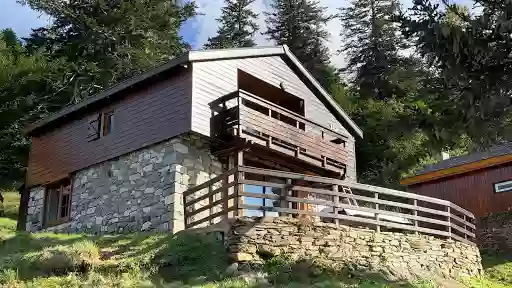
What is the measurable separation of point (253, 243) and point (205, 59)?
725cm

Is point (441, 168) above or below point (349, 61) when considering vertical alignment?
below

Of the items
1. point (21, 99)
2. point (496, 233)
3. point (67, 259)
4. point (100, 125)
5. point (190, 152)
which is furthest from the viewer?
point (21, 99)

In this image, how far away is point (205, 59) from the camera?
18656 mm

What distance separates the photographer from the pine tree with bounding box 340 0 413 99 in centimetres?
4022

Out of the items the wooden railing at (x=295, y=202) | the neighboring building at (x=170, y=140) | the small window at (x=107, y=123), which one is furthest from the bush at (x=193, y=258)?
the small window at (x=107, y=123)

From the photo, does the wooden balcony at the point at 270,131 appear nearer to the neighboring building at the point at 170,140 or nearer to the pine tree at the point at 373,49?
the neighboring building at the point at 170,140

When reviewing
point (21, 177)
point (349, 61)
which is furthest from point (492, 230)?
point (21, 177)

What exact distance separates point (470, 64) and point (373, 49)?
29.4 m

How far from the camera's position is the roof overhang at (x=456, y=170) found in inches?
1027

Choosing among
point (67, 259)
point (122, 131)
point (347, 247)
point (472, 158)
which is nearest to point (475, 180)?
point (472, 158)

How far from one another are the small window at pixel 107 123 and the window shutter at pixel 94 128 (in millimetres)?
240

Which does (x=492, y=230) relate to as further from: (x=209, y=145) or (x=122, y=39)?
(x=122, y=39)

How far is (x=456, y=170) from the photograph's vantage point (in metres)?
27.3

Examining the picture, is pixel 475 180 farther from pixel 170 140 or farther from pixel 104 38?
pixel 104 38
